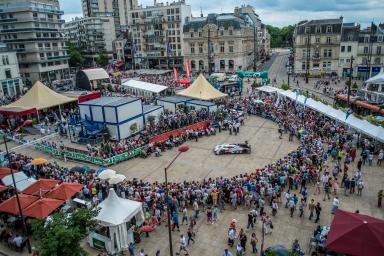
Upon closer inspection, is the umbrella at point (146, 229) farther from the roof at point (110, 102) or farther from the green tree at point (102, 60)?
the green tree at point (102, 60)

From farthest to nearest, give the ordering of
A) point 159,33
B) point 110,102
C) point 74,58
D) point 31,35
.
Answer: point 74,58, point 159,33, point 31,35, point 110,102

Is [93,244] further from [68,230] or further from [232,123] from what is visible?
[232,123]

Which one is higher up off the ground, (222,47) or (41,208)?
(222,47)

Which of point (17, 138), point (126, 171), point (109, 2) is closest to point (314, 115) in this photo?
point (126, 171)

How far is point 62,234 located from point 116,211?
4147mm

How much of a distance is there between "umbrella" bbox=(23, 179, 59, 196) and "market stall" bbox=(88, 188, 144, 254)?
194 inches

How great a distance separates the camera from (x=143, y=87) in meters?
48.8

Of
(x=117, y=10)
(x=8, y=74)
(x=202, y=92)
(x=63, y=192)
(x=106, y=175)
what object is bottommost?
(x=63, y=192)

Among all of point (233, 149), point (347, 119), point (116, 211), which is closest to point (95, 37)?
point (233, 149)

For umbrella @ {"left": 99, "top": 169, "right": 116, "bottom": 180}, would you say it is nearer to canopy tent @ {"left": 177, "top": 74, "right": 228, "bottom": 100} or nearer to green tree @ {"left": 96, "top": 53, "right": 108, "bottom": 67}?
canopy tent @ {"left": 177, "top": 74, "right": 228, "bottom": 100}

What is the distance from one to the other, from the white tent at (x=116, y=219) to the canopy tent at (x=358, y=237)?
9091 millimetres

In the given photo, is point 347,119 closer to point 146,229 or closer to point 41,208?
point 146,229

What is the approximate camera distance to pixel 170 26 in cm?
8119

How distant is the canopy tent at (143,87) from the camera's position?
47.2m
